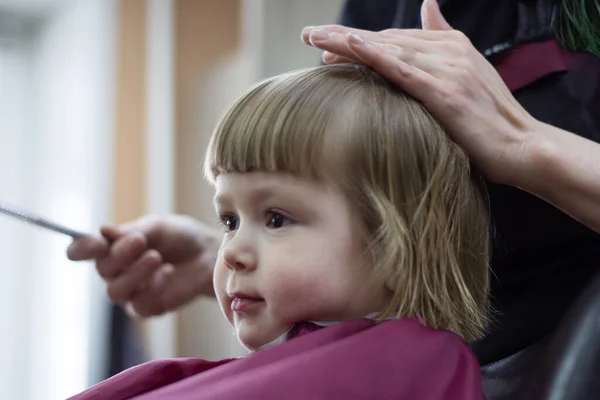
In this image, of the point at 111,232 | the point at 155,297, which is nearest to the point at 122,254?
the point at 111,232

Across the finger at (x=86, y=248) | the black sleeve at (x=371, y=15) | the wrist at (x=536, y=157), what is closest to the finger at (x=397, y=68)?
the wrist at (x=536, y=157)

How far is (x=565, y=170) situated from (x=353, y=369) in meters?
0.29

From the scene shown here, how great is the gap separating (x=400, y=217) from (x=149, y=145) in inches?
85.1

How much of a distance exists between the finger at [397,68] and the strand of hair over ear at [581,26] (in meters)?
0.24

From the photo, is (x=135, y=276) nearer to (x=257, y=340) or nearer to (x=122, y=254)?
(x=122, y=254)

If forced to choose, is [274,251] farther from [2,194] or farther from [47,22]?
[47,22]

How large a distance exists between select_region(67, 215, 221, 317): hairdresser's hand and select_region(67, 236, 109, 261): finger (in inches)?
1.0

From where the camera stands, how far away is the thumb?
92 cm

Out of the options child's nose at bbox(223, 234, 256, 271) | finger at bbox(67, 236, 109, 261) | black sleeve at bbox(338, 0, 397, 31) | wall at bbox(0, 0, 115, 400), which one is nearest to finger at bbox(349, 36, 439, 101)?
child's nose at bbox(223, 234, 256, 271)

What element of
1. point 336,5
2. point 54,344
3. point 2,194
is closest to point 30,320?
point 54,344

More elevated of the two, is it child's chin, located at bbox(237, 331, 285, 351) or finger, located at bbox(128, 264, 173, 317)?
child's chin, located at bbox(237, 331, 285, 351)

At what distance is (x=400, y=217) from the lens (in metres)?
0.77

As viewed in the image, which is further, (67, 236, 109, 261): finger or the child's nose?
(67, 236, 109, 261): finger

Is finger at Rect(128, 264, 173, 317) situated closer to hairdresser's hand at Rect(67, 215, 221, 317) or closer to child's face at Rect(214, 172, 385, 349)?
hairdresser's hand at Rect(67, 215, 221, 317)
